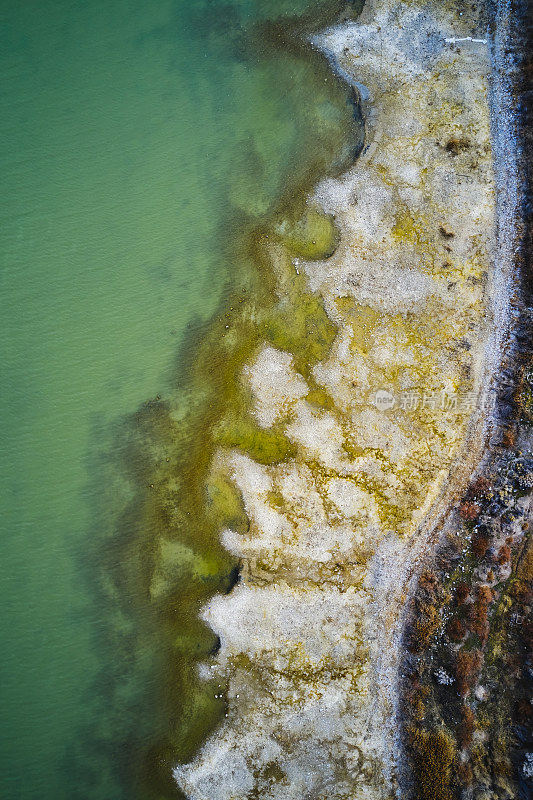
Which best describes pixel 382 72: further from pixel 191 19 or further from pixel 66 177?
pixel 66 177

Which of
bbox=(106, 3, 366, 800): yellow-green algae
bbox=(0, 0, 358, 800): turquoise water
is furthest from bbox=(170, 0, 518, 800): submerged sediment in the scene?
bbox=(0, 0, 358, 800): turquoise water

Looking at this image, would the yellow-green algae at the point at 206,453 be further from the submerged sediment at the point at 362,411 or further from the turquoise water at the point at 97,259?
the turquoise water at the point at 97,259

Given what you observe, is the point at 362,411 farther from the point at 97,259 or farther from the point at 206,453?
the point at 97,259

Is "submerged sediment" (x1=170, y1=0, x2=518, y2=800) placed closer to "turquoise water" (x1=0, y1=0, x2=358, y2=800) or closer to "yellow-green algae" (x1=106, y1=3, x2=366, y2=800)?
"yellow-green algae" (x1=106, y1=3, x2=366, y2=800)

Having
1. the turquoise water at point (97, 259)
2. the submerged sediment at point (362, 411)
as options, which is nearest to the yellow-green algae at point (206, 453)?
the submerged sediment at point (362, 411)

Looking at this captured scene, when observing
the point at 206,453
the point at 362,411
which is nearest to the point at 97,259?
the point at 206,453
